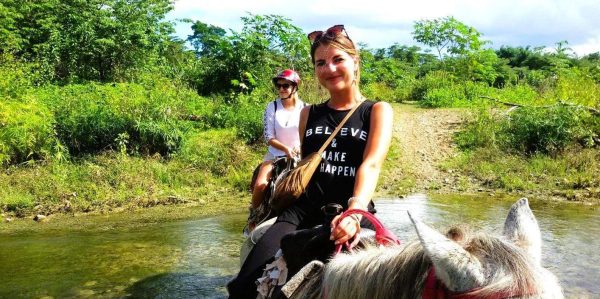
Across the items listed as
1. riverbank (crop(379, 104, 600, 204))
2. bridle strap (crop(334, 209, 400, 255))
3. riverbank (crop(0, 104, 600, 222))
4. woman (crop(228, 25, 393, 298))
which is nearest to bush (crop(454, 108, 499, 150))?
riverbank (crop(379, 104, 600, 204))

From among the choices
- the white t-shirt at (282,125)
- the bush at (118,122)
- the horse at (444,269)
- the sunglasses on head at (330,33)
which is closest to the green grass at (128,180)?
the bush at (118,122)

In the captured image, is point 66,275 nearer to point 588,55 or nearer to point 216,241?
point 216,241

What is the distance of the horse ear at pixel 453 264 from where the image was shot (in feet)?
4.05

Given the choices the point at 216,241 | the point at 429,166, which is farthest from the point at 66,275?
the point at 429,166

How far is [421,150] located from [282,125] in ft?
25.2

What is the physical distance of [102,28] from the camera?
1522cm

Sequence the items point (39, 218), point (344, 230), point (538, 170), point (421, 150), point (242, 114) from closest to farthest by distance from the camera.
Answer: point (344, 230), point (39, 218), point (538, 170), point (242, 114), point (421, 150)

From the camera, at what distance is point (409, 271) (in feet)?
4.86

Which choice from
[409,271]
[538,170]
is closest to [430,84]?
[538,170]

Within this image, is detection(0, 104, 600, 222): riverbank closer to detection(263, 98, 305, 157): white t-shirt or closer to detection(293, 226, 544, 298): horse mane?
detection(263, 98, 305, 157): white t-shirt

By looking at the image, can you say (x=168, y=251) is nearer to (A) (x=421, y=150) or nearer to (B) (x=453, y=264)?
(B) (x=453, y=264)

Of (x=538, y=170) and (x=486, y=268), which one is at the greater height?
(x=486, y=268)

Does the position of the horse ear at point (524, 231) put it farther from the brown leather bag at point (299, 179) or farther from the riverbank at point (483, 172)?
the riverbank at point (483, 172)

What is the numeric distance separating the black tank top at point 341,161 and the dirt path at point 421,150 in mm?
7996
